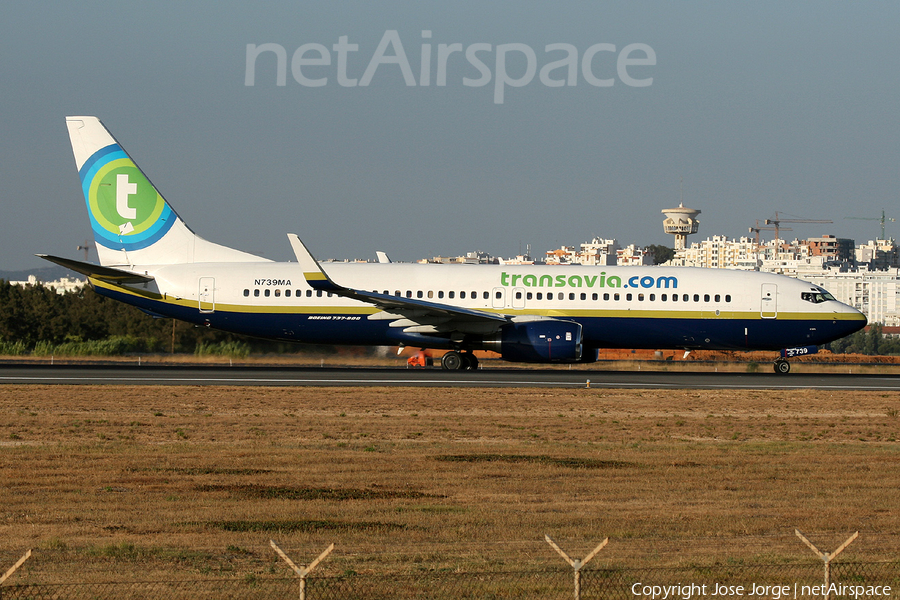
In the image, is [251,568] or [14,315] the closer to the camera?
[251,568]

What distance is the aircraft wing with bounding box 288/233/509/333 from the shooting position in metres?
36.2

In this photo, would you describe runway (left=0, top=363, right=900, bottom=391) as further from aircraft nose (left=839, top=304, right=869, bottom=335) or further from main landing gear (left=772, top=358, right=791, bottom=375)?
aircraft nose (left=839, top=304, right=869, bottom=335)

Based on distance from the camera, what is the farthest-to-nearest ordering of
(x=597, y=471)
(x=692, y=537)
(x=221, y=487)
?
1. (x=597, y=471)
2. (x=221, y=487)
3. (x=692, y=537)

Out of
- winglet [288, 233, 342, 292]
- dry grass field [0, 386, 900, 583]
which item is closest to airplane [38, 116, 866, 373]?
winglet [288, 233, 342, 292]

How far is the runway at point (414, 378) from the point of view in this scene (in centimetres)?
3331

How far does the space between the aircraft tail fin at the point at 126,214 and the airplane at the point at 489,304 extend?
2.89ft

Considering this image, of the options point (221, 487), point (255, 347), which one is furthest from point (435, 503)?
point (255, 347)

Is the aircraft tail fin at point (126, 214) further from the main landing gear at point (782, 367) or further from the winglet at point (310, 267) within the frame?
the main landing gear at point (782, 367)

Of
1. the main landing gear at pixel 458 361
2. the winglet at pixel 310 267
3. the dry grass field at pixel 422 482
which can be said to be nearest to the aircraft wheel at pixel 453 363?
the main landing gear at pixel 458 361

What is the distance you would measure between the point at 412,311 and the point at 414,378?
3.58 m

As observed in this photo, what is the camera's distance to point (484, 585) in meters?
9.91

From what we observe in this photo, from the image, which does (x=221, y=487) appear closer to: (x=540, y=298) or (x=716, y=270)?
(x=540, y=298)

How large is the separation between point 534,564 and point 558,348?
2619 centimetres

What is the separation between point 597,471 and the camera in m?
17.5
